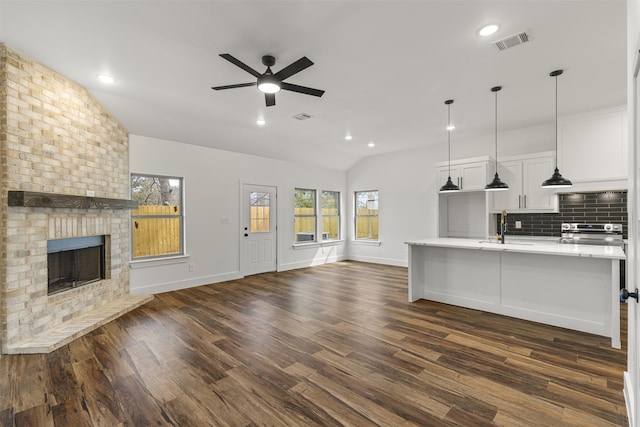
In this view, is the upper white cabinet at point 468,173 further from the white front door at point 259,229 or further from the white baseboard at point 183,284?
the white baseboard at point 183,284

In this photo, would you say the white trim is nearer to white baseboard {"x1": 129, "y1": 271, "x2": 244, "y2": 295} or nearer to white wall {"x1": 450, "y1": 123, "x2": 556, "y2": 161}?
white baseboard {"x1": 129, "y1": 271, "x2": 244, "y2": 295}

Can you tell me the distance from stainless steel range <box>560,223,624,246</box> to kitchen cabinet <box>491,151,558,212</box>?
0.45 meters

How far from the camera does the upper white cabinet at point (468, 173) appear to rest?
5438 mm

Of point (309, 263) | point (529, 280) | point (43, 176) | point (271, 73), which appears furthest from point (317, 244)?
point (43, 176)

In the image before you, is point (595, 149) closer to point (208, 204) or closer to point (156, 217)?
point (208, 204)

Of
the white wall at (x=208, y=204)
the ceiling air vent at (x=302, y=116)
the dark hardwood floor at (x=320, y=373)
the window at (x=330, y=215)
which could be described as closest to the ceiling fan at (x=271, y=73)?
the ceiling air vent at (x=302, y=116)

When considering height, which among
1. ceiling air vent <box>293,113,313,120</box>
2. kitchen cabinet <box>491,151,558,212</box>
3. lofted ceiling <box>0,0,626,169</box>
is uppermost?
ceiling air vent <box>293,113,313,120</box>

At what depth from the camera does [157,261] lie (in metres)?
5.07

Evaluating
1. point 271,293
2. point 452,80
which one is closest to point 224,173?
point 271,293

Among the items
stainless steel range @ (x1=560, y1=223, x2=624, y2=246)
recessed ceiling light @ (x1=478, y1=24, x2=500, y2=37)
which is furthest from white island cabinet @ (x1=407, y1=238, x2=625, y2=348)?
recessed ceiling light @ (x1=478, y1=24, x2=500, y2=37)

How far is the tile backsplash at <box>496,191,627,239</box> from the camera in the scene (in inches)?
187

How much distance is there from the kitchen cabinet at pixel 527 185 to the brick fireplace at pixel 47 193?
250 inches

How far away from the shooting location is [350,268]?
724 cm

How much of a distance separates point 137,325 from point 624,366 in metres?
4.96
